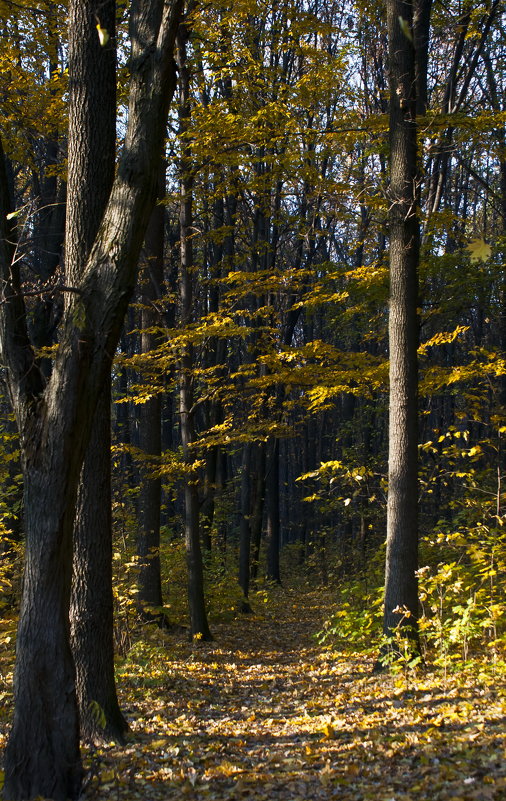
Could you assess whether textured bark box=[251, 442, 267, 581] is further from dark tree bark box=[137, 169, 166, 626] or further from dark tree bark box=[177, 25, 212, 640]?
dark tree bark box=[177, 25, 212, 640]

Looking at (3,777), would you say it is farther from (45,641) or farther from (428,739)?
(428,739)

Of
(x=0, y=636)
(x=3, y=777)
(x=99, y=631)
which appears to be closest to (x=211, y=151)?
(x=99, y=631)

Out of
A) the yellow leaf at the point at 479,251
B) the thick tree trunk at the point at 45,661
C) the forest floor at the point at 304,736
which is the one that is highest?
the yellow leaf at the point at 479,251

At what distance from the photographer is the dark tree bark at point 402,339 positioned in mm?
7082

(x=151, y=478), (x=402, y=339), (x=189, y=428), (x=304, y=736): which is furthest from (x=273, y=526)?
(x=304, y=736)

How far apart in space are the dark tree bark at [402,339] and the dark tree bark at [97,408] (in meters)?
3.32

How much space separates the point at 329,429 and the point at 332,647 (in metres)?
25.5

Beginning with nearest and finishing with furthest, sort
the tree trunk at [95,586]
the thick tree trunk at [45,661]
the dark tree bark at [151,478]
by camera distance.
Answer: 1. the thick tree trunk at [45,661]
2. the tree trunk at [95,586]
3. the dark tree bark at [151,478]

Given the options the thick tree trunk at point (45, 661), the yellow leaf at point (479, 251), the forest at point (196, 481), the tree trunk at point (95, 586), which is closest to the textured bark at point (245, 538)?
the forest at point (196, 481)

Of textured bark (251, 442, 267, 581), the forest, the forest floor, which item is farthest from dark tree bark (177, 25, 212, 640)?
textured bark (251, 442, 267, 581)

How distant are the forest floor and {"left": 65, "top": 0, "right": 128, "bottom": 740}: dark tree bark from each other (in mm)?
509

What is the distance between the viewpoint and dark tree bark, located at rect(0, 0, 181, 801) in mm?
4230

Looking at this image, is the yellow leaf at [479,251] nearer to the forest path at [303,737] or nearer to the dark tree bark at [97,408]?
the forest path at [303,737]

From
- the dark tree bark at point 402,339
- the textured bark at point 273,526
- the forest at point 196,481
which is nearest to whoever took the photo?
the forest at point 196,481
